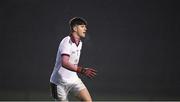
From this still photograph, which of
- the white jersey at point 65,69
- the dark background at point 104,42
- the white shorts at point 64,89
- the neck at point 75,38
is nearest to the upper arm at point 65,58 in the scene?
the white jersey at point 65,69

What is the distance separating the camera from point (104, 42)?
1153 cm

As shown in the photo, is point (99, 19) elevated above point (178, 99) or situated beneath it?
elevated above

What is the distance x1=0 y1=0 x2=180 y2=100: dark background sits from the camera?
1136 centimetres

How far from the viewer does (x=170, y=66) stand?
11.5 m

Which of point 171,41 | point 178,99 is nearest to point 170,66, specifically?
point 171,41

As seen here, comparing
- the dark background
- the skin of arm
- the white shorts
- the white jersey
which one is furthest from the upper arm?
the dark background

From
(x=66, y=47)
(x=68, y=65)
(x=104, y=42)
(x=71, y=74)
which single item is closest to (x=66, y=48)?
(x=66, y=47)

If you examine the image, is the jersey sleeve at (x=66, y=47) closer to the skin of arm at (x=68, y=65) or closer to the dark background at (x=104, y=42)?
the skin of arm at (x=68, y=65)

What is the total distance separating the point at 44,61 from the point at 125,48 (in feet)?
5.21

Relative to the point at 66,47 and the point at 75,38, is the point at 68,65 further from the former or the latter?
the point at 75,38

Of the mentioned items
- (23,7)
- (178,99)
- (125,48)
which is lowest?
(178,99)

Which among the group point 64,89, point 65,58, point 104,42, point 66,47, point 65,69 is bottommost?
point 64,89

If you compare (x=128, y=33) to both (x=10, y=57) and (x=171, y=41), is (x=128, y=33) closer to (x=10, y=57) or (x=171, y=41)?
(x=171, y=41)

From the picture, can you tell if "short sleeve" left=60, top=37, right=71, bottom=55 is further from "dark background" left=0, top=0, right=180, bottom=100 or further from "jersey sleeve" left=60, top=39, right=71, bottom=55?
"dark background" left=0, top=0, right=180, bottom=100
